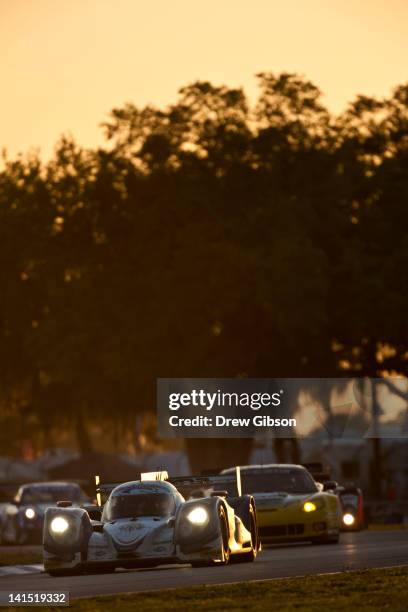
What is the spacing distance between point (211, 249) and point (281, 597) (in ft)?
121

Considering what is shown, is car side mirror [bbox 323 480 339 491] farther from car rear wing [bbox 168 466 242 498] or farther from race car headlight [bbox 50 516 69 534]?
race car headlight [bbox 50 516 69 534]

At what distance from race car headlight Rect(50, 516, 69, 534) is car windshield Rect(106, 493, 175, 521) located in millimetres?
733

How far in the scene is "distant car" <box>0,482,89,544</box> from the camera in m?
35.9

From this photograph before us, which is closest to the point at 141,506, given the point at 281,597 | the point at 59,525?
the point at 59,525

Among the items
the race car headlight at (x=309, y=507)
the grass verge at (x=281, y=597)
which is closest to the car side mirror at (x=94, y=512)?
the grass verge at (x=281, y=597)

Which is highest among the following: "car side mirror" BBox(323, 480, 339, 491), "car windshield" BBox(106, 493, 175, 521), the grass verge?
"car side mirror" BBox(323, 480, 339, 491)

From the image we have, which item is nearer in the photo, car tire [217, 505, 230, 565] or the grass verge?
the grass verge

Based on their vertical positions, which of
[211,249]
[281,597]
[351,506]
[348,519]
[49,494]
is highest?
[211,249]

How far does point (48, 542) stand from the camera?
19109 millimetres

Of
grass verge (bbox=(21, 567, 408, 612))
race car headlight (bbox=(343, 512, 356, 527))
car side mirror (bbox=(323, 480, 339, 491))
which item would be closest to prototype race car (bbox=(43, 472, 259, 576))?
grass verge (bbox=(21, 567, 408, 612))

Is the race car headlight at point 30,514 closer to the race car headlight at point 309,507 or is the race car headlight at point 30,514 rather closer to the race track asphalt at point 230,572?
the race car headlight at point 309,507

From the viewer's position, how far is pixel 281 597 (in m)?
14.6

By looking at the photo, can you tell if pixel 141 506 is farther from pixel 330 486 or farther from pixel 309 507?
pixel 330 486

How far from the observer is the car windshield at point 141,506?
19.5 m
